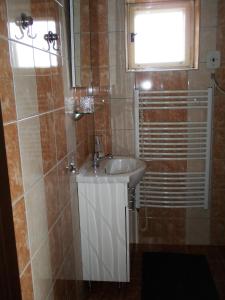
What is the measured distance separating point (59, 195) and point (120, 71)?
129 centimetres

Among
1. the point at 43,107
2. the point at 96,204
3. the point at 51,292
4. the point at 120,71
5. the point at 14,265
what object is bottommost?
the point at 51,292


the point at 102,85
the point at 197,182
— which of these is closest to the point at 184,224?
the point at 197,182

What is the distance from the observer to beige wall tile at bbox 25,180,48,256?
1.09 meters

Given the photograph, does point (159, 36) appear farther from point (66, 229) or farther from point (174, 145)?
point (66, 229)

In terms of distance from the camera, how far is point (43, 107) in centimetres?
125

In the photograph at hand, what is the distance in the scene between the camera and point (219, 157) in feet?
7.88

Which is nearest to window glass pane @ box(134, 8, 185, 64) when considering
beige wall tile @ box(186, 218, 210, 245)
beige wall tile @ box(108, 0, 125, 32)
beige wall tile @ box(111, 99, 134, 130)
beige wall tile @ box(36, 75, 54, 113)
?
beige wall tile @ box(108, 0, 125, 32)

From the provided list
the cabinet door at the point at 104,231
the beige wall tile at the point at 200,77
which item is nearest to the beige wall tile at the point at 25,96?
the cabinet door at the point at 104,231

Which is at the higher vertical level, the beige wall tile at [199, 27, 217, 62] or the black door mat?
the beige wall tile at [199, 27, 217, 62]

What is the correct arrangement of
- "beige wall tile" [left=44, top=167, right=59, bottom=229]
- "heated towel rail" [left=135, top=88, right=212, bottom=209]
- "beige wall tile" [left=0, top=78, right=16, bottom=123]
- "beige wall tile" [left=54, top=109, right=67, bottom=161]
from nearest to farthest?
"beige wall tile" [left=0, top=78, right=16, bottom=123], "beige wall tile" [left=44, top=167, right=59, bottom=229], "beige wall tile" [left=54, top=109, right=67, bottom=161], "heated towel rail" [left=135, top=88, right=212, bottom=209]

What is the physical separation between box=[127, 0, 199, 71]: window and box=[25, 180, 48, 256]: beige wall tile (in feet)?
4.92

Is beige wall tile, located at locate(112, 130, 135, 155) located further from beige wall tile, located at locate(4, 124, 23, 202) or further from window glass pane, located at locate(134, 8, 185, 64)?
beige wall tile, located at locate(4, 124, 23, 202)

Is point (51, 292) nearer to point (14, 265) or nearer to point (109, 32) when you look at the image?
point (14, 265)

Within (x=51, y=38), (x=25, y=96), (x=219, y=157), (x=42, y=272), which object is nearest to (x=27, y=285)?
(x=42, y=272)
